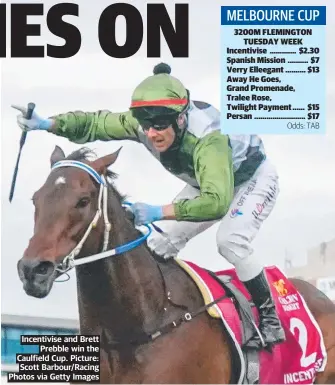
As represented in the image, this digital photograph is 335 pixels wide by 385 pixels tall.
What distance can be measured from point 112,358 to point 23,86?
134cm

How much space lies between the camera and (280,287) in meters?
4.47

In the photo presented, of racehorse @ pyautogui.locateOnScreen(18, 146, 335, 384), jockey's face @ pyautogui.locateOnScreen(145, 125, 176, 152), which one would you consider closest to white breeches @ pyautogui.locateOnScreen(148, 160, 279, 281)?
racehorse @ pyautogui.locateOnScreen(18, 146, 335, 384)

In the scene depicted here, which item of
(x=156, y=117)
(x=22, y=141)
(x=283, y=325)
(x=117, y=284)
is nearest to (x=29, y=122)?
(x=22, y=141)

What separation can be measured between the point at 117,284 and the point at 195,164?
0.67 metres

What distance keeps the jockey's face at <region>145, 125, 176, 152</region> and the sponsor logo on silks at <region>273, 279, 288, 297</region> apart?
838 millimetres

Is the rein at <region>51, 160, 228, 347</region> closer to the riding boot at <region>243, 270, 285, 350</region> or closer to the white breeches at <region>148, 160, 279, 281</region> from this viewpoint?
the white breeches at <region>148, 160, 279, 281</region>

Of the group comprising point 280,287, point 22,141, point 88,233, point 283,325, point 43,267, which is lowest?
point 283,325

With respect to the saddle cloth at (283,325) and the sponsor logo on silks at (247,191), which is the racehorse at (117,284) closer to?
the saddle cloth at (283,325)

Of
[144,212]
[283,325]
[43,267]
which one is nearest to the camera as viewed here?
[43,267]

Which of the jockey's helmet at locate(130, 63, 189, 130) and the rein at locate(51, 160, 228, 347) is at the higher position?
the jockey's helmet at locate(130, 63, 189, 130)

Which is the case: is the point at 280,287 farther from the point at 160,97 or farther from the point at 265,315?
the point at 160,97

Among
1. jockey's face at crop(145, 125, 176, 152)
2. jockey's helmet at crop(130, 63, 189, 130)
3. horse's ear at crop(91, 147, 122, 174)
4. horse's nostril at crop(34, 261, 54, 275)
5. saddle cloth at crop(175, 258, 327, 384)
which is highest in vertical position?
jockey's helmet at crop(130, 63, 189, 130)

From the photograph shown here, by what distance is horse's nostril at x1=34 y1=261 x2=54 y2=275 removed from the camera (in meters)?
4.12

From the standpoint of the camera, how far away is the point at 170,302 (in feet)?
14.2
